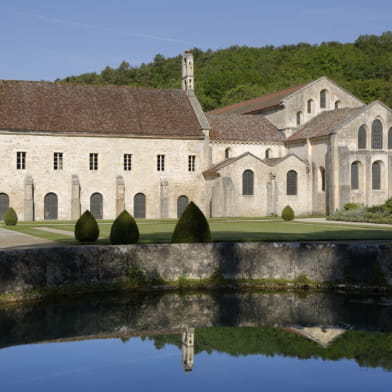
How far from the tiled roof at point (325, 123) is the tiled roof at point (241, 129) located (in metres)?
1.84

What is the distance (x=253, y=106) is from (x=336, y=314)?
40.6 metres

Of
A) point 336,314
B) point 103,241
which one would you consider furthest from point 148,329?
point 103,241

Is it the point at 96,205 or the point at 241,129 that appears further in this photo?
the point at 241,129

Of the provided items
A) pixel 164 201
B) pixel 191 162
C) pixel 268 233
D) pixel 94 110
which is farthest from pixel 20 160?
pixel 268 233

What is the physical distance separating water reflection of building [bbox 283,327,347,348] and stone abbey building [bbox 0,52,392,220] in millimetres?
27945

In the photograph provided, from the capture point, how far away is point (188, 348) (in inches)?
510

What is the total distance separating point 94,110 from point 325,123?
17294 mm

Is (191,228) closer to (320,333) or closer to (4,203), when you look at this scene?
(320,333)

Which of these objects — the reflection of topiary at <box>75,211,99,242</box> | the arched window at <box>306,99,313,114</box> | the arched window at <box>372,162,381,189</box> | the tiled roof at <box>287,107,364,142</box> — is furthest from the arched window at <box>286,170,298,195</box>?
the reflection of topiary at <box>75,211,99,242</box>

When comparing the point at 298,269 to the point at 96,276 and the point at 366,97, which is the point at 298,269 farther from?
the point at 366,97

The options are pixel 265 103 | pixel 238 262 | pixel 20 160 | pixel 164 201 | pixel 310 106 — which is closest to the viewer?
pixel 238 262

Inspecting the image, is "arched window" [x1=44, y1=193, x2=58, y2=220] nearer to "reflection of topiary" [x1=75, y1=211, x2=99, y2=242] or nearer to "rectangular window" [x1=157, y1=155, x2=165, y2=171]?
"rectangular window" [x1=157, y1=155, x2=165, y2=171]

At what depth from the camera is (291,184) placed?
1794 inches

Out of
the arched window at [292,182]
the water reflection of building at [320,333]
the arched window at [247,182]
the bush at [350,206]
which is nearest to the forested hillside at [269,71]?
the arched window at [292,182]
